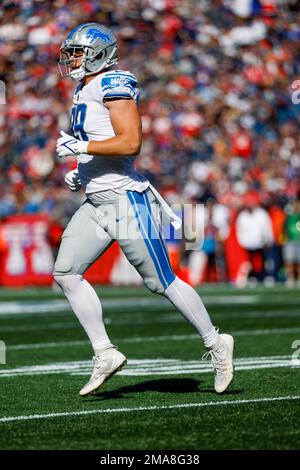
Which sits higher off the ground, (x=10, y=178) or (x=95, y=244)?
(x=10, y=178)

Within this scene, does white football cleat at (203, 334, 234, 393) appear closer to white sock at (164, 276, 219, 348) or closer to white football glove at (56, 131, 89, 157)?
white sock at (164, 276, 219, 348)

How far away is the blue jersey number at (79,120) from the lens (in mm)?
5469

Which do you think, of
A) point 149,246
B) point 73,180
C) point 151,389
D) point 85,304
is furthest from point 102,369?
point 73,180

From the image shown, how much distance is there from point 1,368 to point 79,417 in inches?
88.2

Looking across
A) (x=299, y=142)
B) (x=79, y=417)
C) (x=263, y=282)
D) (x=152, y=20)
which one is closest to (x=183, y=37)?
(x=152, y=20)

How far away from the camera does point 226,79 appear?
21188 mm

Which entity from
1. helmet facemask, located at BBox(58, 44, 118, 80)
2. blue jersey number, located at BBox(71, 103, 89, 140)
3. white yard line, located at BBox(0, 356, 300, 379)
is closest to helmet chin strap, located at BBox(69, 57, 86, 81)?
helmet facemask, located at BBox(58, 44, 118, 80)

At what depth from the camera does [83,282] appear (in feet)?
18.1

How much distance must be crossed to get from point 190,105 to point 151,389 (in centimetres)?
1553

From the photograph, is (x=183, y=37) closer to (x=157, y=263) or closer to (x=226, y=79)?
(x=226, y=79)

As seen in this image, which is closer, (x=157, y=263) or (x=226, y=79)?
(x=157, y=263)

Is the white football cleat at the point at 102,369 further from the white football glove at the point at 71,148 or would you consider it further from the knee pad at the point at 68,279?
the white football glove at the point at 71,148
